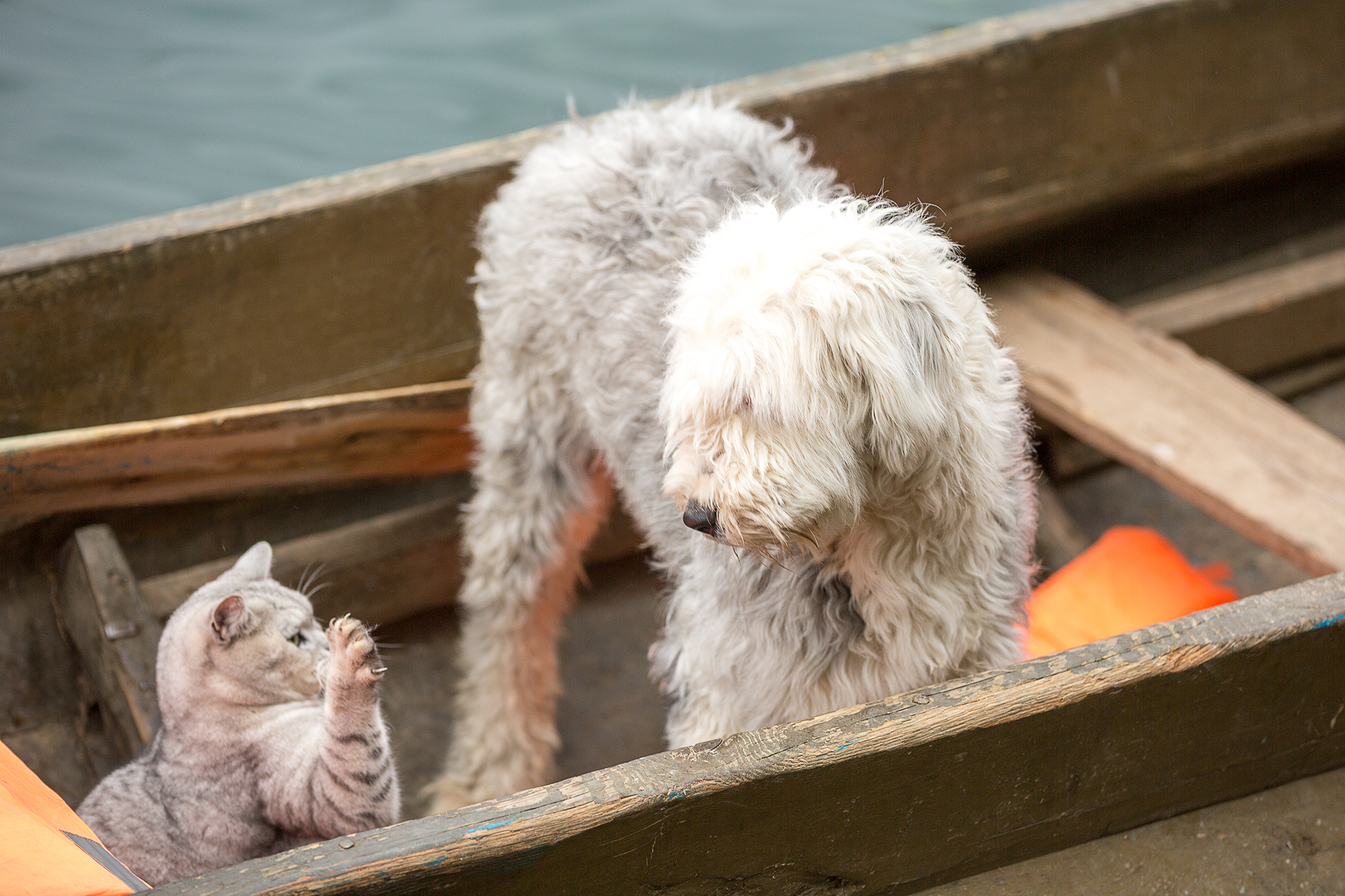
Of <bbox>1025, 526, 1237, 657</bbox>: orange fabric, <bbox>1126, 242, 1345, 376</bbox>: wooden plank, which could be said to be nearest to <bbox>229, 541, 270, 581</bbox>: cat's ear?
<bbox>1025, 526, 1237, 657</bbox>: orange fabric

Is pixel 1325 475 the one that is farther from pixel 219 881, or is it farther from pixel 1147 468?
pixel 219 881

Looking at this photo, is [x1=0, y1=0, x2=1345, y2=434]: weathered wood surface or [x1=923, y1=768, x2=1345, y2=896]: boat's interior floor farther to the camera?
[x1=0, y1=0, x2=1345, y2=434]: weathered wood surface

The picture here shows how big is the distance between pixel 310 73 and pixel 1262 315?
9.98 ft

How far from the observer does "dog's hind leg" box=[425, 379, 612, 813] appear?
2.39m

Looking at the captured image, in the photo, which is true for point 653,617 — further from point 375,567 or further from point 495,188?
point 495,188

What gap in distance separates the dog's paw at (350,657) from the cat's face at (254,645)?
22 centimetres

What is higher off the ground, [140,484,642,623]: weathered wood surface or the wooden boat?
the wooden boat

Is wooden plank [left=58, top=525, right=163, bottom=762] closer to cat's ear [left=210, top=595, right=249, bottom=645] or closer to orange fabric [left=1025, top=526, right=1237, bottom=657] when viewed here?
cat's ear [left=210, top=595, right=249, bottom=645]

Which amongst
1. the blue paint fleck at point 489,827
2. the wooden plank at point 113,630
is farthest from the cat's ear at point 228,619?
the blue paint fleck at point 489,827

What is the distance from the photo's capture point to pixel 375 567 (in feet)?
8.79

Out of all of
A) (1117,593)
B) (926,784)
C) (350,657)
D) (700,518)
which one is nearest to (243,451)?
(350,657)

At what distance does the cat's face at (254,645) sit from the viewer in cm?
166

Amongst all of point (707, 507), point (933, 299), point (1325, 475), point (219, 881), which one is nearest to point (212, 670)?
point (219, 881)

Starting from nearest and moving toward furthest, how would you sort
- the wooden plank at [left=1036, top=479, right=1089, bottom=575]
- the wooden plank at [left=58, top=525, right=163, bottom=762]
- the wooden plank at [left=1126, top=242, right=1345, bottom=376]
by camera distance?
1. the wooden plank at [left=58, top=525, right=163, bottom=762]
2. the wooden plank at [left=1036, top=479, right=1089, bottom=575]
3. the wooden plank at [left=1126, top=242, right=1345, bottom=376]
